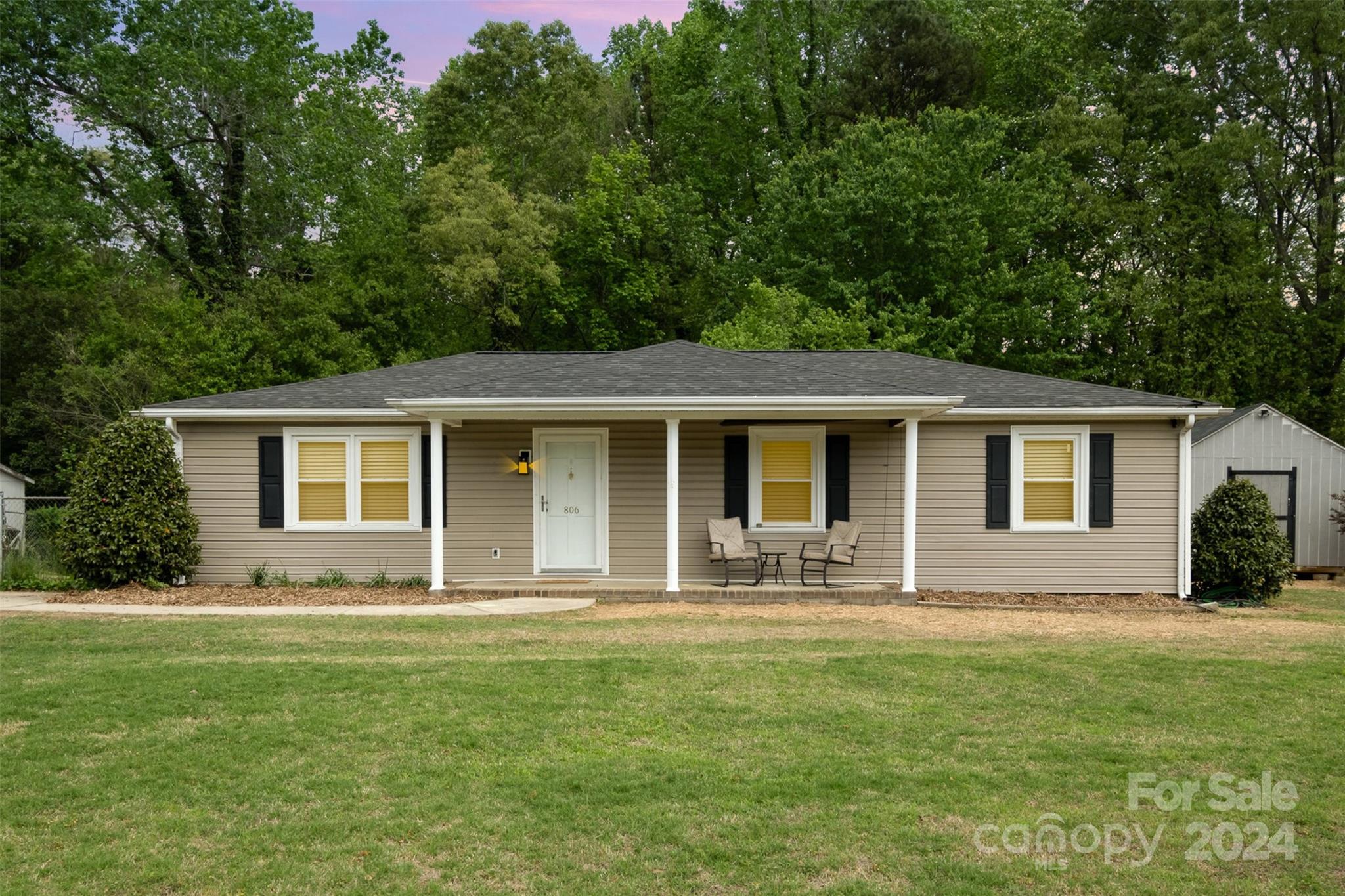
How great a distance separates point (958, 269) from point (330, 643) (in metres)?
19.6

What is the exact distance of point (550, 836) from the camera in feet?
15.9

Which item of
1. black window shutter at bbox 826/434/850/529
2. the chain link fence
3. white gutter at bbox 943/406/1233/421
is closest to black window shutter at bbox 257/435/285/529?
→ the chain link fence

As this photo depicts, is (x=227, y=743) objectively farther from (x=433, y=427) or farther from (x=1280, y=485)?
(x=1280, y=485)

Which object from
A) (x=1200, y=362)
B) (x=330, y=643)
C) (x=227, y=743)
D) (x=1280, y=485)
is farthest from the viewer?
(x=1200, y=362)

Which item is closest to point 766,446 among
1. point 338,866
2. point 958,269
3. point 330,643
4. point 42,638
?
point 330,643

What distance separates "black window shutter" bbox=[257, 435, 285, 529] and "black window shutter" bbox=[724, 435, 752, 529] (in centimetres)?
602

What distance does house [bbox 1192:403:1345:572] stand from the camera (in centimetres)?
1792

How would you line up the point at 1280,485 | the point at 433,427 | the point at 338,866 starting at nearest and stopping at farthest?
1. the point at 338,866
2. the point at 433,427
3. the point at 1280,485

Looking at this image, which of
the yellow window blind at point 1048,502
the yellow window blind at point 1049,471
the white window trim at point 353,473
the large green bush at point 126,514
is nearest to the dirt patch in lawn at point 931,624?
the yellow window blind at point 1048,502

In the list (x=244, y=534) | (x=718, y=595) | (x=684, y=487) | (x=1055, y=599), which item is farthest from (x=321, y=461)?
(x=1055, y=599)

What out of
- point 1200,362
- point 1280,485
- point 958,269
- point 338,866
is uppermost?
point 958,269

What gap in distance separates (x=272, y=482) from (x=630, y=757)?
9422 mm

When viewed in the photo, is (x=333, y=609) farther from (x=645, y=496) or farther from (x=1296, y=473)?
(x=1296, y=473)

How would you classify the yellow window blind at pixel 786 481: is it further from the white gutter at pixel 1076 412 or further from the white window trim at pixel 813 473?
the white gutter at pixel 1076 412
